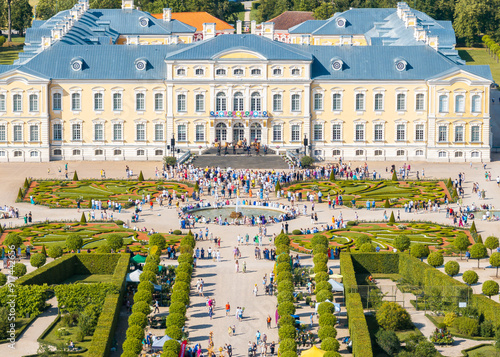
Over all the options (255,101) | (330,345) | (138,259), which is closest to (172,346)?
(330,345)

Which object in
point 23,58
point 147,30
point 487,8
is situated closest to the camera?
point 23,58

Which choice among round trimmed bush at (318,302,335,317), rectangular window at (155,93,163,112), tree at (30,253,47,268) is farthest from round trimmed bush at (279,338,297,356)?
rectangular window at (155,93,163,112)

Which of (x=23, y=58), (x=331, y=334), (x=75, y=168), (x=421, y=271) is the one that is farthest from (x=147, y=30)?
(x=331, y=334)

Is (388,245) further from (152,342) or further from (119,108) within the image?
(119,108)

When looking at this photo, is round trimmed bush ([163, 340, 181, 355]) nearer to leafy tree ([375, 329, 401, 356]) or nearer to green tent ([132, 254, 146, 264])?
leafy tree ([375, 329, 401, 356])

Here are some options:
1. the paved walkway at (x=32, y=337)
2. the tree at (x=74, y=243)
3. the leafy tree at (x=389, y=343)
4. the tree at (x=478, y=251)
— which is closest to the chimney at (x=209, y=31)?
the tree at (x=74, y=243)

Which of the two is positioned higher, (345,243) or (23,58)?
(23,58)
